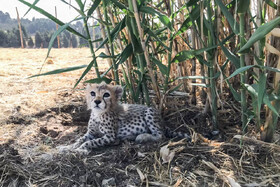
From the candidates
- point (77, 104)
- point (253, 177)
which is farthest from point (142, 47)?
point (77, 104)

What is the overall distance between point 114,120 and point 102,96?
0.84 ft

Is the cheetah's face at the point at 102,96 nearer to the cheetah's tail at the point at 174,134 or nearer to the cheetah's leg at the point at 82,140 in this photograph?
the cheetah's leg at the point at 82,140

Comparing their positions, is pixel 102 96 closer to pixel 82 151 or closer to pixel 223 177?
pixel 82 151

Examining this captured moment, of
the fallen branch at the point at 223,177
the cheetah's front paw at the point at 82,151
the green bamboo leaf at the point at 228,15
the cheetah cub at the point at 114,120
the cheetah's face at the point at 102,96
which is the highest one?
the green bamboo leaf at the point at 228,15

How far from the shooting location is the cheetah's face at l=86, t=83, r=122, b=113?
2094 millimetres

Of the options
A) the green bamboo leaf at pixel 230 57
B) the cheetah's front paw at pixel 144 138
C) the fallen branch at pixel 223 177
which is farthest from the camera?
the cheetah's front paw at pixel 144 138

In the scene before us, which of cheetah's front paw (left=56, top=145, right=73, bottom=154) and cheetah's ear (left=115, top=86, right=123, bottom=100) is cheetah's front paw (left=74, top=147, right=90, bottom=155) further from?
cheetah's ear (left=115, top=86, right=123, bottom=100)

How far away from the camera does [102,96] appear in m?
2.12

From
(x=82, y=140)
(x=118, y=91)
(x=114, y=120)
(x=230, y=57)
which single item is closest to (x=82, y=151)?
(x=82, y=140)

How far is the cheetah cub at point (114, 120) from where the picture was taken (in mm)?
2102

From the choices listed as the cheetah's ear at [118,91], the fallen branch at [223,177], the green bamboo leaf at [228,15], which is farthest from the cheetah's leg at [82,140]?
the green bamboo leaf at [228,15]

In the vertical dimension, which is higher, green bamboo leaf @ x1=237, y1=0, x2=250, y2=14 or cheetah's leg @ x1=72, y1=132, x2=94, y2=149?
green bamboo leaf @ x1=237, y1=0, x2=250, y2=14

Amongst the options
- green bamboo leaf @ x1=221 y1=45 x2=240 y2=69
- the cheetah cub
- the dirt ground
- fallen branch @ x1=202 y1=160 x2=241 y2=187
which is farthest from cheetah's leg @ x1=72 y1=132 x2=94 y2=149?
green bamboo leaf @ x1=221 y1=45 x2=240 y2=69

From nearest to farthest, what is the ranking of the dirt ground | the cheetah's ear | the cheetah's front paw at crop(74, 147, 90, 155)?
the dirt ground → the cheetah's front paw at crop(74, 147, 90, 155) → the cheetah's ear
